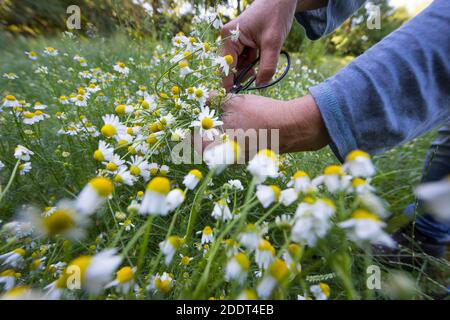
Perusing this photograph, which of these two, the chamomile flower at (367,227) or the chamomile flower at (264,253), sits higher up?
the chamomile flower at (367,227)

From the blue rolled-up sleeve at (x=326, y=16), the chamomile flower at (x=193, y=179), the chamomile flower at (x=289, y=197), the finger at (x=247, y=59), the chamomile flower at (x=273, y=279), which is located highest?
the blue rolled-up sleeve at (x=326, y=16)

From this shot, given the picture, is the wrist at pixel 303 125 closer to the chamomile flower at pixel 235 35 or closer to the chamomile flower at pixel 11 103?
the chamomile flower at pixel 235 35

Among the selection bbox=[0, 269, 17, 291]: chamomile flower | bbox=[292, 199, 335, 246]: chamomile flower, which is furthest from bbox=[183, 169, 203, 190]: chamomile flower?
bbox=[0, 269, 17, 291]: chamomile flower

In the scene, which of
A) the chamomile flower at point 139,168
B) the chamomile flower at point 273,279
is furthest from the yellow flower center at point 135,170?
the chamomile flower at point 273,279

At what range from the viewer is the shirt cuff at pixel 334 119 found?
0.57 metres

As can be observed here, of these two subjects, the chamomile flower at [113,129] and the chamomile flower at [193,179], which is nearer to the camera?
the chamomile flower at [193,179]

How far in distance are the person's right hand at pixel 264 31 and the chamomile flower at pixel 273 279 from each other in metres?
0.67

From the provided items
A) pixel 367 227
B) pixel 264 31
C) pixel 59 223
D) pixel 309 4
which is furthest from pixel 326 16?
pixel 59 223

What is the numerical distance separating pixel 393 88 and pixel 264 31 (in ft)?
1.52
